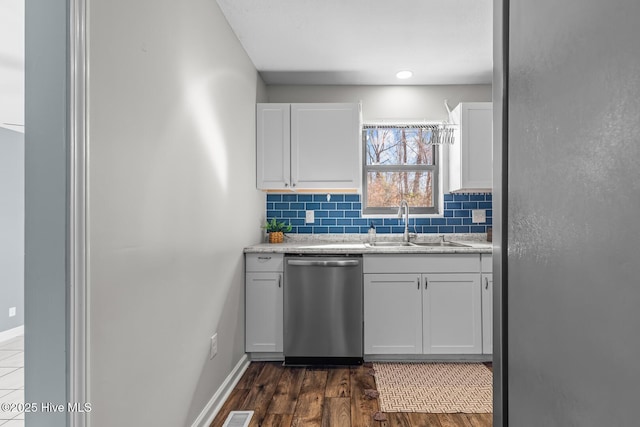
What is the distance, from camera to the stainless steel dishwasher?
2975 millimetres

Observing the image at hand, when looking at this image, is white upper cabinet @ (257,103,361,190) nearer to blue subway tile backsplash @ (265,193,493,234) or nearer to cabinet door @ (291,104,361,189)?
cabinet door @ (291,104,361,189)

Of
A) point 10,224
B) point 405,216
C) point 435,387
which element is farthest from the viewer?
point 10,224

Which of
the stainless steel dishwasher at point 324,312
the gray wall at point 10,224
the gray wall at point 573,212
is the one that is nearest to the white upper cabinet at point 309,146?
the stainless steel dishwasher at point 324,312

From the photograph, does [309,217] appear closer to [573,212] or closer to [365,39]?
[365,39]

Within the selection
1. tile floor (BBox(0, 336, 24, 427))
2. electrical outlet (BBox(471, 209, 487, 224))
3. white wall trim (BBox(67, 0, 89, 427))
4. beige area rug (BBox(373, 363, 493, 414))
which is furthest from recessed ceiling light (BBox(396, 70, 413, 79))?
tile floor (BBox(0, 336, 24, 427))

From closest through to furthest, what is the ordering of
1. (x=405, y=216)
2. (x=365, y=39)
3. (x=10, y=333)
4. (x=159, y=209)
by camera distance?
1. (x=159, y=209)
2. (x=365, y=39)
3. (x=405, y=216)
4. (x=10, y=333)

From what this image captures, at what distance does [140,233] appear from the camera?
1471mm

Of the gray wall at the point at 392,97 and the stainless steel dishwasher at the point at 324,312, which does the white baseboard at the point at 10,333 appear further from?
the gray wall at the point at 392,97

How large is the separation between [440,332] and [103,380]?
95.9 inches

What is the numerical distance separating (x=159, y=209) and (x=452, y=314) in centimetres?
232

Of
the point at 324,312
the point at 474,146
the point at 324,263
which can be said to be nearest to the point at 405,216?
the point at 474,146

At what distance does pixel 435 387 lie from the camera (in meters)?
2.60

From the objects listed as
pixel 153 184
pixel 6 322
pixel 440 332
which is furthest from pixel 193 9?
pixel 6 322

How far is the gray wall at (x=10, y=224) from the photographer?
4129mm
